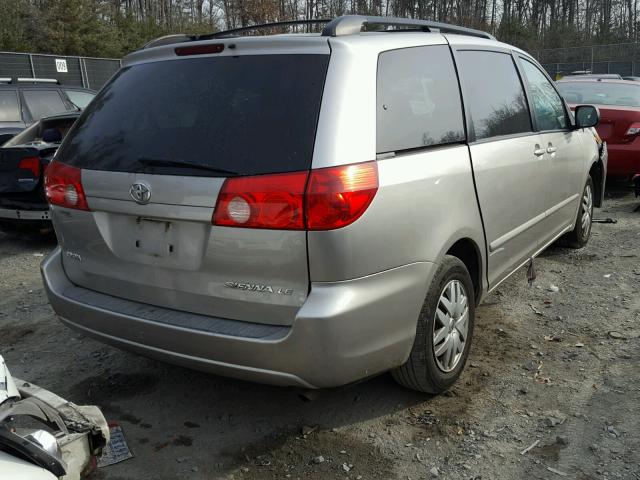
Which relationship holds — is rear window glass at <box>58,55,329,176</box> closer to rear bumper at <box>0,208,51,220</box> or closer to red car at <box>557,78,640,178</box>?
rear bumper at <box>0,208,51,220</box>

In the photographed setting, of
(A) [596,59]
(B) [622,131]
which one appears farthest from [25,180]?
(A) [596,59]

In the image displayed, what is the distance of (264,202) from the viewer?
243 cm

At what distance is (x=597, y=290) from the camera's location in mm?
4883

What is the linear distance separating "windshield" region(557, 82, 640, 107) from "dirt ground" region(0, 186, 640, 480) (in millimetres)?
5203

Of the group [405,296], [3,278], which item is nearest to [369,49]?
[405,296]

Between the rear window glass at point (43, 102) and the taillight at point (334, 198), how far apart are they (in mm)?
8404

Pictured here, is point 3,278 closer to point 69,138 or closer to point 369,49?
point 69,138

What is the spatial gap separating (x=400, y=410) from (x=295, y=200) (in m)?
1.37

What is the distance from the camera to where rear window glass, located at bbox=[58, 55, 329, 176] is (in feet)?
8.20

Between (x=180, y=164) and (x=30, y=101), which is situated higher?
(x=180, y=164)

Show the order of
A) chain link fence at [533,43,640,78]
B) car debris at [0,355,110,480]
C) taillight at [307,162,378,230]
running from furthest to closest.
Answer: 1. chain link fence at [533,43,640,78]
2. taillight at [307,162,378,230]
3. car debris at [0,355,110,480]

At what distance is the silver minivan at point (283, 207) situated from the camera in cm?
244

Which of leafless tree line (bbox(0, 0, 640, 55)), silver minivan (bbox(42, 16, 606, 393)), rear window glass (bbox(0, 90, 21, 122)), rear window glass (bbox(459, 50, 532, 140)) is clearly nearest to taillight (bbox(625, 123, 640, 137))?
rear window glass (bbox(459, 50, 532, 140))

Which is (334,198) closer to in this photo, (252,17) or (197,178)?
(197,178)
